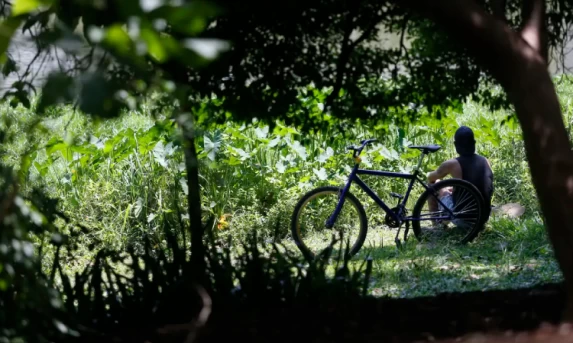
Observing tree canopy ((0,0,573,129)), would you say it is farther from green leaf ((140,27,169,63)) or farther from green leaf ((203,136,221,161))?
green leaf ((203,136,221,161))

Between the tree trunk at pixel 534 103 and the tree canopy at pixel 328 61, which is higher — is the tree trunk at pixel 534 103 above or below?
below

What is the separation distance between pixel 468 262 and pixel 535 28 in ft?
12.5

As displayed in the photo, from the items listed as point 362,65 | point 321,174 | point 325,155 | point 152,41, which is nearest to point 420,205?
point 321,174

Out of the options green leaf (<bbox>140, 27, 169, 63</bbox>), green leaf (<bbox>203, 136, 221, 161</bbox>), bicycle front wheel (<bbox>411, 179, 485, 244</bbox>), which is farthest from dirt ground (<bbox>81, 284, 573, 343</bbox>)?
green leaf (<bbox>203, 136, 221, 161</bbox>)

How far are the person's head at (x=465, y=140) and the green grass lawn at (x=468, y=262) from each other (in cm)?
69

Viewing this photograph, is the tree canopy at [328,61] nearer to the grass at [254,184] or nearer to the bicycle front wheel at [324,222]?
the grass at [254,184]

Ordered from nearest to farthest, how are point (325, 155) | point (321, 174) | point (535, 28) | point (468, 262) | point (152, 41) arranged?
1. point (152, 41)
2. point (535, 28)
3. point (468, 262)
4. point (321, 174)
5. point (325, 155)

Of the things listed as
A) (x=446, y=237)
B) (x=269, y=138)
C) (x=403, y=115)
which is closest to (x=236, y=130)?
(x=269, y=138)

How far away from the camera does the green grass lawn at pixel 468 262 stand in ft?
19.4

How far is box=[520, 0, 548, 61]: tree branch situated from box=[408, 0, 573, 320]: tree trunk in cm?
23

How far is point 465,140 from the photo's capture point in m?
8.06

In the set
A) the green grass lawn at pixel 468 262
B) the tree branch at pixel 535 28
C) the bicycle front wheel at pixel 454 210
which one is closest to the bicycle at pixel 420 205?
the bicycle front wheel at pixel 454 210

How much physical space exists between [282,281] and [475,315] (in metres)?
0.95

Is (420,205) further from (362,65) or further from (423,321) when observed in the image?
(423,321)
